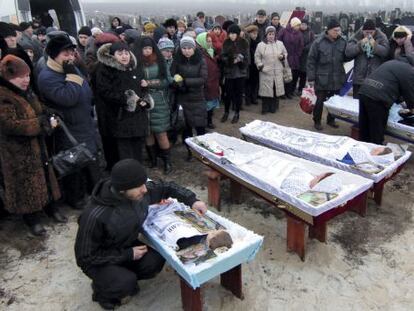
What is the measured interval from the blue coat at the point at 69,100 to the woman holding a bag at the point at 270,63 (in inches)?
153

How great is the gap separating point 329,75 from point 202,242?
4.47 metres

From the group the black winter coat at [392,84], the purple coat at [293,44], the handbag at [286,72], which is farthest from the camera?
the purple coat at [293,44]

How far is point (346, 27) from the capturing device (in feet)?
50.3

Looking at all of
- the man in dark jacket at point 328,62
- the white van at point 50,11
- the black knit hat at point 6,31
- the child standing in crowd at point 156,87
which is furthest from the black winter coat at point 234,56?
the white van at point 50,11

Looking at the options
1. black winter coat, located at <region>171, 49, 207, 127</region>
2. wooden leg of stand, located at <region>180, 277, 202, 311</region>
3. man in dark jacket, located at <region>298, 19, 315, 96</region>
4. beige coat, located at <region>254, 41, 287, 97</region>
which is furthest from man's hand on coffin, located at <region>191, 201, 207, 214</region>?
man in dark jacket, located at <region>298, 19, 315, 96</region>

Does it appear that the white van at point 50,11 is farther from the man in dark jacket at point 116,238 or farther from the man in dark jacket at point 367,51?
the man in dark jacket at point 116,238

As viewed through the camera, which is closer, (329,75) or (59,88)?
(59,88)

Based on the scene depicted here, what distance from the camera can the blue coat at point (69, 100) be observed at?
377cm

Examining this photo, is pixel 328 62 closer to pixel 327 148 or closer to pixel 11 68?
pixel 327 148

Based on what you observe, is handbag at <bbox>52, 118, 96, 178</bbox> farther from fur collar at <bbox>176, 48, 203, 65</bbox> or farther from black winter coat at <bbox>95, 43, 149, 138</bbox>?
fur collar at <bbox>176, 48, 203, 65</bbox>

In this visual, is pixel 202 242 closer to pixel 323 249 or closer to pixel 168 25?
pixel 323 249

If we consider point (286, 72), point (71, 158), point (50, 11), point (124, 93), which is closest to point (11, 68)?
point (71, 158)

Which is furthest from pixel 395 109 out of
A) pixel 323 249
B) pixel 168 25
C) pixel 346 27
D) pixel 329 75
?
pixel 346 27

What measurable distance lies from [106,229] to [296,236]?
166 cm
